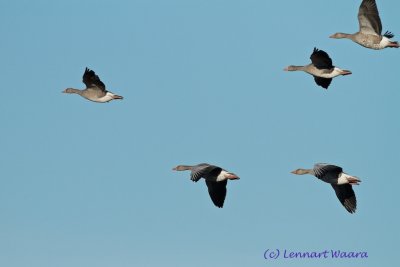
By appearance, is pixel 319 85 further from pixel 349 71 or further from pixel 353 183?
pixel 353 183

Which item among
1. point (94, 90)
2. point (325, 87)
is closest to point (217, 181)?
point (325, 87)

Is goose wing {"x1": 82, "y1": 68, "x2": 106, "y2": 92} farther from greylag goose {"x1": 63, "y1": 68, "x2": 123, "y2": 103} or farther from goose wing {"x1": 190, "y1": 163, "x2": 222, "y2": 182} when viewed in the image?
goose wing {"x1": 190, "y1": 163, "x2": 222, "y2": 182}

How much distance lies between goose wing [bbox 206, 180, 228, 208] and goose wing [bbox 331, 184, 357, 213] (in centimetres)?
281

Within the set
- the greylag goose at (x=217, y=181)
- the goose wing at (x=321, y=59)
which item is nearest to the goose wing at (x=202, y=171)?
the greylag goose at (x=217, y=181)

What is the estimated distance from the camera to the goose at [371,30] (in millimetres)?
26609

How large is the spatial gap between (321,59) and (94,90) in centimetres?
638

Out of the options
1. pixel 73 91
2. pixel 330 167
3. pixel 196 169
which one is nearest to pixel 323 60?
pixel 330 167

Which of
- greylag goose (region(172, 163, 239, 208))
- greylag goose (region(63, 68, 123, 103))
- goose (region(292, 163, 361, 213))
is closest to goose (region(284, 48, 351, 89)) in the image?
goose (region(292, 163, 361, 213))

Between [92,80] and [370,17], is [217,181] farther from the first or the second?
[370,17]

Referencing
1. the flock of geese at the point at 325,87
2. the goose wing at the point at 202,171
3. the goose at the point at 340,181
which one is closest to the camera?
the goose wing at the point at 202,171

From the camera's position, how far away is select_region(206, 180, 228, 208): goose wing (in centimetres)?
2569

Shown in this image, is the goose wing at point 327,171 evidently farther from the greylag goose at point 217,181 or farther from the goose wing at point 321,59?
the goose wing at point 321,59

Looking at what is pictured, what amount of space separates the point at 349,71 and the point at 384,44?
4.22 feet

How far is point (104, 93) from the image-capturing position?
91.6 ft
